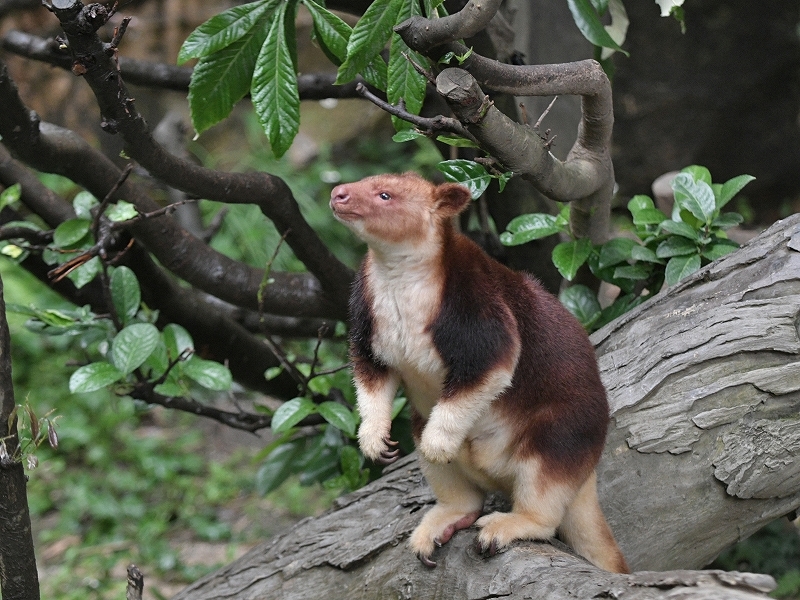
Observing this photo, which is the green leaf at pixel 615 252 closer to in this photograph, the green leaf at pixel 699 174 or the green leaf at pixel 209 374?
the green leaf at pixel 699 174

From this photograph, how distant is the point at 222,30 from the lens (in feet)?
8.30

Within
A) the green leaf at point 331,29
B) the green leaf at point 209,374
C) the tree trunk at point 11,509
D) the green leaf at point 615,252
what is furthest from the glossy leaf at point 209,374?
the green leaf at point 615,252

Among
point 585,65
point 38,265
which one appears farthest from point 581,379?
point 38,265

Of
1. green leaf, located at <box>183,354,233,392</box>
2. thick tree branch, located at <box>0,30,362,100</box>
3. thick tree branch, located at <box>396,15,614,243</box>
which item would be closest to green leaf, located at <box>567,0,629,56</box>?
thick tree branch, located at <box>396,15,614,243</box>

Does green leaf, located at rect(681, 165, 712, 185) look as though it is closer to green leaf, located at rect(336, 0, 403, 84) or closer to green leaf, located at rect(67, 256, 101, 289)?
green leaf, located at rect(336, 0, 403, 84)

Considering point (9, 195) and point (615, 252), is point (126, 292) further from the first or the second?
point (615, 252)

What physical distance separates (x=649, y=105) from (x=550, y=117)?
4.42 meters

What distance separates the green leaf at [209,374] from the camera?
3.12 metres

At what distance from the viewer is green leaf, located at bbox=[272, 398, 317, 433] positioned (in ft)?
10.4

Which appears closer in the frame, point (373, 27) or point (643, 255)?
point (373, 27)

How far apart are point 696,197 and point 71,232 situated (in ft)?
8.01

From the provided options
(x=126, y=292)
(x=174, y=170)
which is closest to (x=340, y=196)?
(x=174, y=170)

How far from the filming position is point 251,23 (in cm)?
256

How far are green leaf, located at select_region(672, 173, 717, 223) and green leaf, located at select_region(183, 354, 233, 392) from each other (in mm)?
1885
